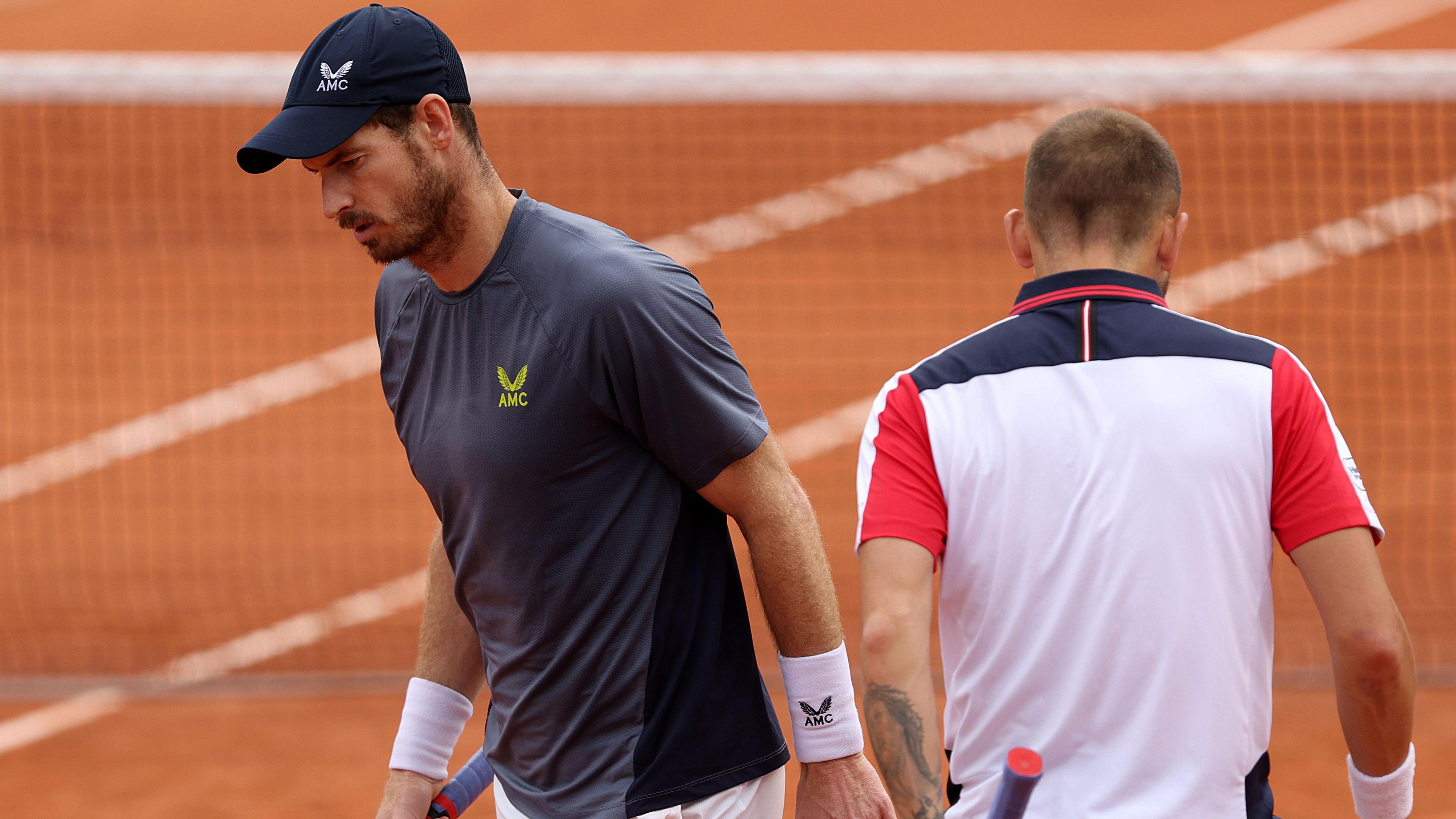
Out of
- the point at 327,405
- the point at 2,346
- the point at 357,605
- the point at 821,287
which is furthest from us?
the point at 821,287

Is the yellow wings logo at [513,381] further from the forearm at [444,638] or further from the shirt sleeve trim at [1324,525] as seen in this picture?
the shirt sleeve trim at [1324,525]

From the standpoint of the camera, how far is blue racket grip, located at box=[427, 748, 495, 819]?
3057 millimetres

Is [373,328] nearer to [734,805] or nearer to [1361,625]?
[734,805]

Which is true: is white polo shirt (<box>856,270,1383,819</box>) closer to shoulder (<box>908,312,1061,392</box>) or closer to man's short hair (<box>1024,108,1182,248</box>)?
shoulder (<box>908,312,1061,392</box>)

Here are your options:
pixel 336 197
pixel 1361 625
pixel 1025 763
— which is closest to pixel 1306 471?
pixel 1361 625

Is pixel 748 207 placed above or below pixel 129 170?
below

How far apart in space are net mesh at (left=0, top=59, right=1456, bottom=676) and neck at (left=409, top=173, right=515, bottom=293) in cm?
503

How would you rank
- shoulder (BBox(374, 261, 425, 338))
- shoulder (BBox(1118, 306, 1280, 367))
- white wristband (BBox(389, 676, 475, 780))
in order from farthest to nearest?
white wristband (BBox(389, 676, 475, 780))
shoulder (BBox(374, 261, 425, 338))
shoulder (BBox(1118, 306, 1280, 367))

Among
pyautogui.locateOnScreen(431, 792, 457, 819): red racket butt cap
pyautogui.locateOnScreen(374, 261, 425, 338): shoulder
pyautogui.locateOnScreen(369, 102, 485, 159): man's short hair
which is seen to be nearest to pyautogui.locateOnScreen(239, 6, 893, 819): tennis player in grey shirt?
pyautogui.locateOnScreen(369, 102, 485, 159): man's short hair

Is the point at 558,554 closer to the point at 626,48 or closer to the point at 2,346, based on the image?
the point at 2,346

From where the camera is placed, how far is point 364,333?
12.3 m

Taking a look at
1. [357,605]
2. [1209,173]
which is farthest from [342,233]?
[1209,173]

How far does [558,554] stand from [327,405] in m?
8.78

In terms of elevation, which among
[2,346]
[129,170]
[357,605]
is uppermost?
[129,170]
